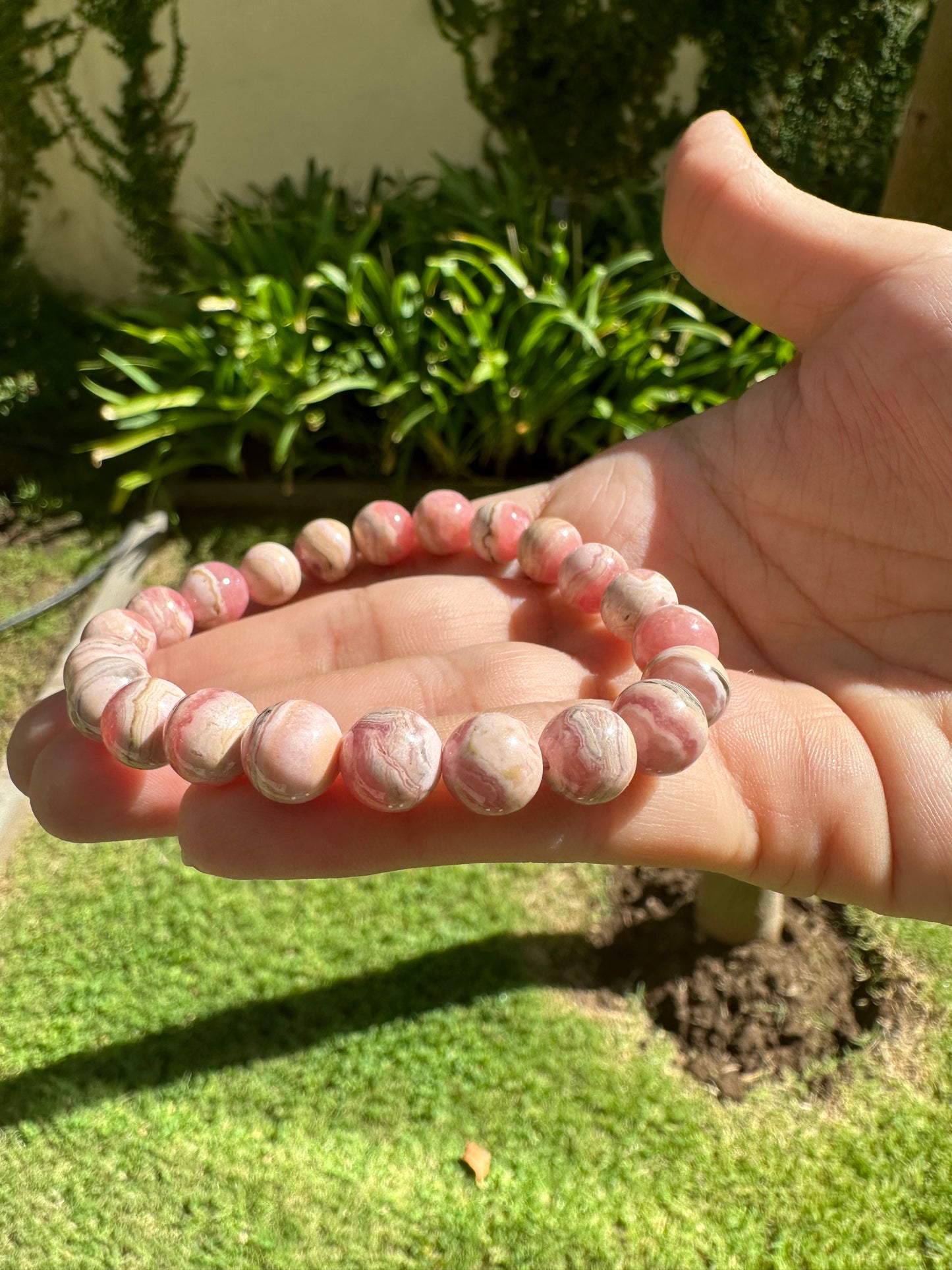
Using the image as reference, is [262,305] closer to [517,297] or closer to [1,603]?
[517,297]

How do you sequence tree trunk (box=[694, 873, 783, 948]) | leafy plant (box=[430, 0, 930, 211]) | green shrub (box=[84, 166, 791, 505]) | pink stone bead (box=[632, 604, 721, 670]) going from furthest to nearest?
leafy plant (box=[430, 0, 930, 211]) < green shrub (box=[84, 166, 791, 505]) < tree trunk (box=[694, 873, 783, 948]) < pink stone bead (box=[632, 604, 721, 670])

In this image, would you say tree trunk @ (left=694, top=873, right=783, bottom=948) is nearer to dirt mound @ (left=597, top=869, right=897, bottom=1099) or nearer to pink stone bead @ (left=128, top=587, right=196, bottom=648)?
dirt mound @ (left=597, top=869, right=897, bottom=1099)

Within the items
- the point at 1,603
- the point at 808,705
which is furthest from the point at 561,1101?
the point at 1,603

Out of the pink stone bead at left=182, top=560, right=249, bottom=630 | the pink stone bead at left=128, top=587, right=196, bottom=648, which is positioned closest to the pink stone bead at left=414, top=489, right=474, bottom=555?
the pink stone bead at left=182, top=560, right=249, bottom=630

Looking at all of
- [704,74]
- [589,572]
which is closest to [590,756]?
[589,572]

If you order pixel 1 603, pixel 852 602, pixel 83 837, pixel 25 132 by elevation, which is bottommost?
pixel 1 603

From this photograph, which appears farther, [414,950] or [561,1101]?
[414,950]

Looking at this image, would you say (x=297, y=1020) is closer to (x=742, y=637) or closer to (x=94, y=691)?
(x=94, y=691)
